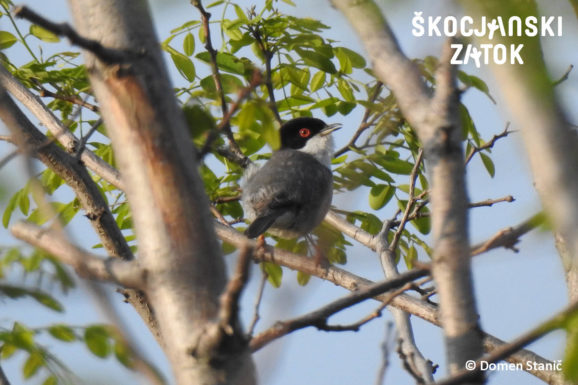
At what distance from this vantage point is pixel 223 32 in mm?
5480

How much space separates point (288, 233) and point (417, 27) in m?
4.54

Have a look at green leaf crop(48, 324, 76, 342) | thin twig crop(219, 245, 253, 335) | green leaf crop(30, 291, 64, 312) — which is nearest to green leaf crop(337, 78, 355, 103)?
green leaf crop(48, 324, 76, 342)

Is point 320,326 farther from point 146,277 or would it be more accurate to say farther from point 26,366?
point 26,366

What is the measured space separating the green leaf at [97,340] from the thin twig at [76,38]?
0.82 m

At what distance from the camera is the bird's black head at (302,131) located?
7.95 meters

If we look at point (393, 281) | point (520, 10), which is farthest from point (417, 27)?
point (393, 281)

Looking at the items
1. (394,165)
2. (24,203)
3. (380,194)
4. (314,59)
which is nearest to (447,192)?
(314,59)

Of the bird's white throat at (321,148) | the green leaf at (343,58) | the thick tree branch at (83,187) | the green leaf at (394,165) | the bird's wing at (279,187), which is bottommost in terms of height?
the thick tree branch at (83,187)

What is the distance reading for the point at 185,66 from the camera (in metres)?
5.20

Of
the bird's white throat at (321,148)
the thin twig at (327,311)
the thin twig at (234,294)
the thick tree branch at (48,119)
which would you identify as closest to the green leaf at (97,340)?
the thin twig at (327,311)

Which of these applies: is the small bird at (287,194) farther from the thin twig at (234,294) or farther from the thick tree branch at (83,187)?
the thin twig at (234,294)

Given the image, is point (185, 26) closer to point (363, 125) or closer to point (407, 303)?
point (363, 125)

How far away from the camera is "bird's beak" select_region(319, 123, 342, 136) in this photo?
7.93 metres

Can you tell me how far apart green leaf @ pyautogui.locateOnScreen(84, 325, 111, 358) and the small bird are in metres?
3.32
